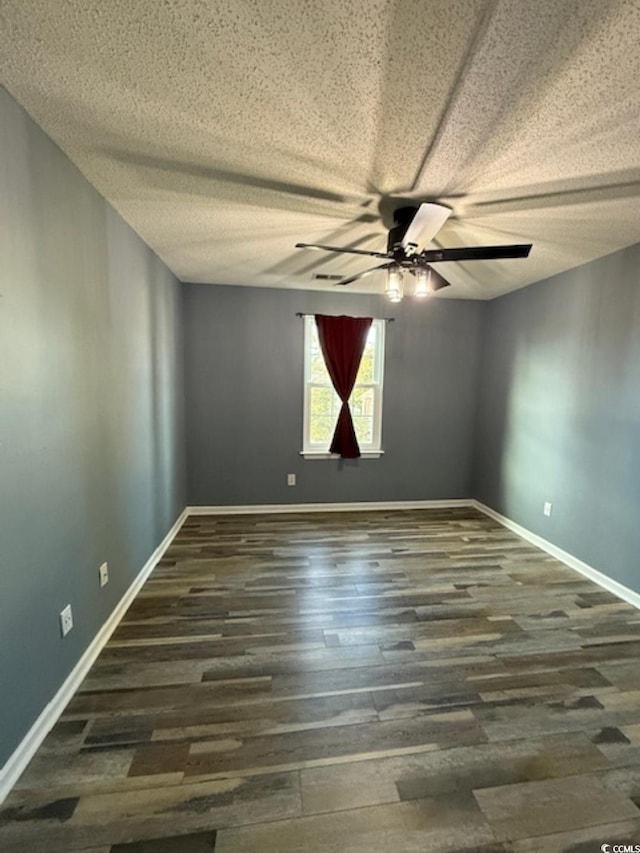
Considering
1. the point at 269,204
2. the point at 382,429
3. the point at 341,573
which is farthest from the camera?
the point at 382,429

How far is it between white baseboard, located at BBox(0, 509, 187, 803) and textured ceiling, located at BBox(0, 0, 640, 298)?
7.66ft

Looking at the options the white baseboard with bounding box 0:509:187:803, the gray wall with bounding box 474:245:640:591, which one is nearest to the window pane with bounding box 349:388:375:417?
the gray wall with bounding box 474:245:640:591

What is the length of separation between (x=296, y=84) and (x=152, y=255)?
2.01 metres

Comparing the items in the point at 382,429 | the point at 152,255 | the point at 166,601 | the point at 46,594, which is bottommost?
the point at 166,601

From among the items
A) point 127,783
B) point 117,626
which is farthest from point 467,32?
point 117,626

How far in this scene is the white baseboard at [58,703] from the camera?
4.21ft

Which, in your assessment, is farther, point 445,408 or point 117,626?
point 445,408

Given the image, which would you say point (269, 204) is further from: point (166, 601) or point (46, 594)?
point (166, 601)

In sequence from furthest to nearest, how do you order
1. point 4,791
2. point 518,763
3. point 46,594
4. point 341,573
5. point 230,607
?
point 341,573 < point 230,607 < point 46,594 < point 518,763 < point 4,791

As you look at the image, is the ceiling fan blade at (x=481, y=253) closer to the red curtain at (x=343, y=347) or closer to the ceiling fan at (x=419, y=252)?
the ceiling fan at (x=419, y=252)

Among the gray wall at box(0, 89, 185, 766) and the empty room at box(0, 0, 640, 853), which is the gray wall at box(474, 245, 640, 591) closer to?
the empty room at box(0, 0, 640, 853)

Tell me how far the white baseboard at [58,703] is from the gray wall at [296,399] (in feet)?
5.68

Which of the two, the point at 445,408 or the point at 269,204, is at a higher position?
the point at 269,204

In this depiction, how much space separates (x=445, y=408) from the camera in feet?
14.1
